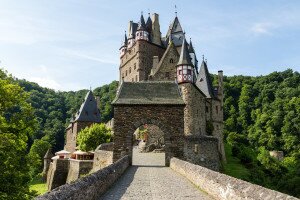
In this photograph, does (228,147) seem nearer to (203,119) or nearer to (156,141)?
(203,119)

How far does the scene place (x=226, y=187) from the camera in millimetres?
9703

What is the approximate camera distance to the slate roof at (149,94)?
25.9 meters

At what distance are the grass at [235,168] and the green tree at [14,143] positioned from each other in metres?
25.1

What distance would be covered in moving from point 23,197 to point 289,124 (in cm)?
7027

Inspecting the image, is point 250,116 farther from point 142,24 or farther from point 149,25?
point 142,24

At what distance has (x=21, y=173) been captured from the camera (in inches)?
713

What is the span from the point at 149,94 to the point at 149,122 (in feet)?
8.52

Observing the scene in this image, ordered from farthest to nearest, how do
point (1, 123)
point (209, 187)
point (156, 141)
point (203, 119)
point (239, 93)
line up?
1. point (239, 93)
2. point (203, 119)
3. point (156, 141)
4. point (1, 123)
5. point (209, 187)

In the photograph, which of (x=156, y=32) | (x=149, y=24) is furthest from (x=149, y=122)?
(x=149, y=24)

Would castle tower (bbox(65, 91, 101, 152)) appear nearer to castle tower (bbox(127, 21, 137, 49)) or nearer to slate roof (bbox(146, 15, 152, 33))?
castle tower (bbox(127, 21, 137, 49))

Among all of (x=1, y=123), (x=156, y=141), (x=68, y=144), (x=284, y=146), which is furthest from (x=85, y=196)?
(x=284, y=146)

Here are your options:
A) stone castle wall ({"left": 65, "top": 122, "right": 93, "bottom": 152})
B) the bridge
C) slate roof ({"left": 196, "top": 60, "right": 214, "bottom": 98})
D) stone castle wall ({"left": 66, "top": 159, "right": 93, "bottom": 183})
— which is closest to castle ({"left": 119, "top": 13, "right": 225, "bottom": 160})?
slate roof ({"left": 196, "top": 60, "right": 214, "bottom": 98})

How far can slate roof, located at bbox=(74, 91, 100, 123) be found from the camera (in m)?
61.6

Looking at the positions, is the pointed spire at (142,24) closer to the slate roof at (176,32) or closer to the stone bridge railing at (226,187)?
the slate roof at (176,32)
